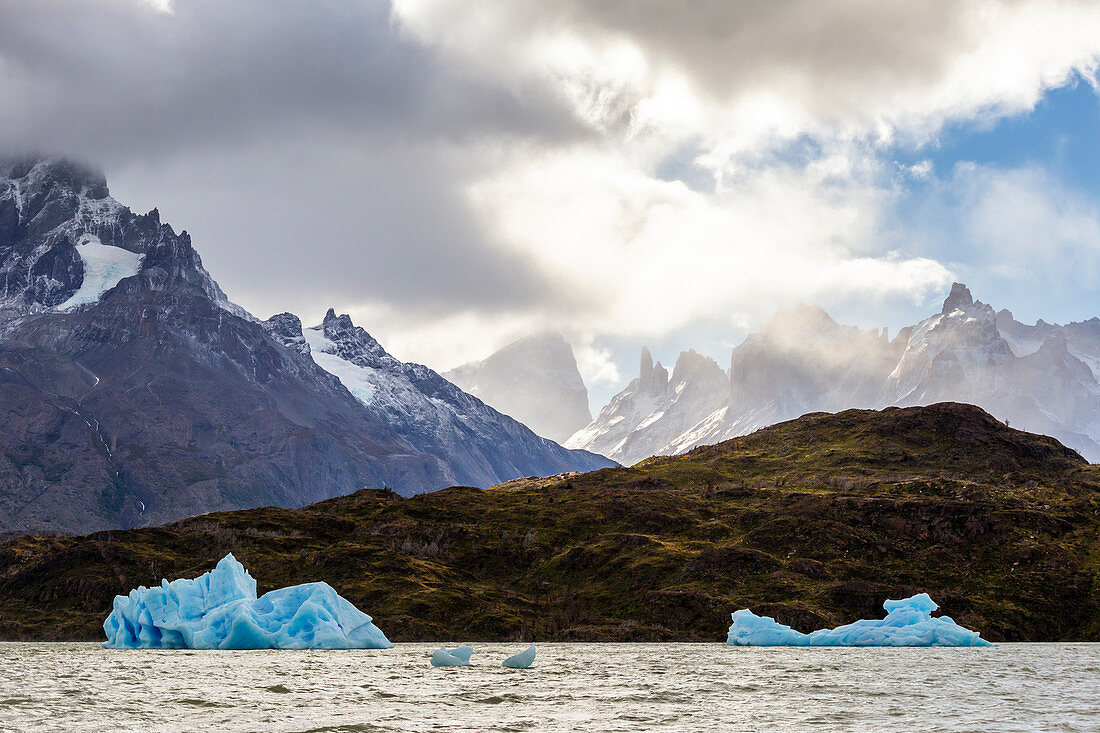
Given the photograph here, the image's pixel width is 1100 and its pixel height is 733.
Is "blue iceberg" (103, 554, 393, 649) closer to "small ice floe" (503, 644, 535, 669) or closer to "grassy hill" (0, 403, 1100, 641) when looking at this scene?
"grassy hill" (0, 403, 1100, 641)

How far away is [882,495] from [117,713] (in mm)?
131662

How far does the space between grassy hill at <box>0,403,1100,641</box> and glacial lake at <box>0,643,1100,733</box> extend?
37981 mm

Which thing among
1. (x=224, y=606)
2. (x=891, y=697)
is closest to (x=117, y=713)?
(x=891, y=697)

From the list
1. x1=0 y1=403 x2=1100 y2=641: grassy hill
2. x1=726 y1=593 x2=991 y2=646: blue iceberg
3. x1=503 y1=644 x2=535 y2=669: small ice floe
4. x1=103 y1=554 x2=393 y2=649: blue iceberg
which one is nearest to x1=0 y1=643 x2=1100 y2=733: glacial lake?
x1=503 y1=644 x2=535 y2=669: small ice floe

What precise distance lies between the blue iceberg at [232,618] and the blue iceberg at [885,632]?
37.9m

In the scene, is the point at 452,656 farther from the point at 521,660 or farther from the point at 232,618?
the point at 232,618

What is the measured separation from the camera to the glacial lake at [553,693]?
38.0 metres

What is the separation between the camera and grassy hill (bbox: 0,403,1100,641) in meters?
120

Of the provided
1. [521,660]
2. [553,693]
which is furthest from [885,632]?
[553,693]

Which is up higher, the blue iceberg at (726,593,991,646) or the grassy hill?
the grassy hill

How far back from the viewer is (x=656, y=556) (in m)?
136

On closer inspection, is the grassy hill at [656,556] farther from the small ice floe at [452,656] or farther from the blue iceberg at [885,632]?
the small ice floe at [452,656]

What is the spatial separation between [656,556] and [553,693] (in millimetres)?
87204

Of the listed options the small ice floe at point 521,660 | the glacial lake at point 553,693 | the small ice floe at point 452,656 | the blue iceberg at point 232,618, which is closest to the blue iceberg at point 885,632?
the glacial lake at point 553,693
